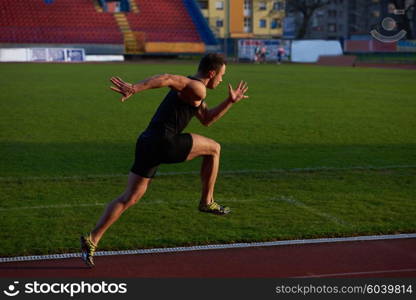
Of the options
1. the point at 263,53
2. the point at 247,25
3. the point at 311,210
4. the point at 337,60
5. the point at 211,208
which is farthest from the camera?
the point at 247,25

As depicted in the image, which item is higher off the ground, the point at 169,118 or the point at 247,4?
the point at 169,118

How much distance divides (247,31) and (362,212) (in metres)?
99.8

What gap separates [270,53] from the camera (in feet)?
212

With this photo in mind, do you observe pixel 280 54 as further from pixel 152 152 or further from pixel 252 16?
pixel 152 152

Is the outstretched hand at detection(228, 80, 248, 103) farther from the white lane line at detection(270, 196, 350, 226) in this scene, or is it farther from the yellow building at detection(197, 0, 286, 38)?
the yellow building at detection(197, 0, 286, 38)

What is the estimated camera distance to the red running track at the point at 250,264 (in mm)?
5867

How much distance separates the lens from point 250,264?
617 centimetres

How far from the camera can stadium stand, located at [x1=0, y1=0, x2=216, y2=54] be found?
60938mm

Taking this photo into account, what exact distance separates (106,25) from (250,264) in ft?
202

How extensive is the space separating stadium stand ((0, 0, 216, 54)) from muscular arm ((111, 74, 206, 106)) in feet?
183

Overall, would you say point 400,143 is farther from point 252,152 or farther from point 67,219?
point 67,219

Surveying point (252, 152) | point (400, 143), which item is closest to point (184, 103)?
point (252, 152)

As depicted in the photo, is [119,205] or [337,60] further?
[337,60]

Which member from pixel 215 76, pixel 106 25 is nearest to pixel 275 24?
pixel 106 25
